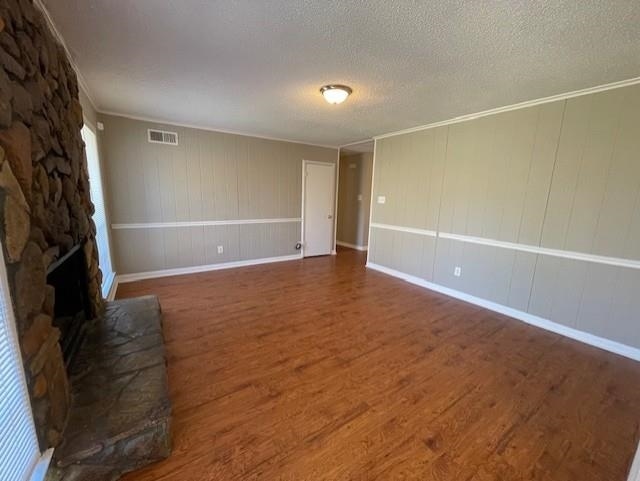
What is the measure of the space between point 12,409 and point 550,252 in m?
4.01

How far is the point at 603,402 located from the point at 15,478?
3.23m

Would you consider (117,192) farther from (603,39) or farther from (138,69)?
(603,39)

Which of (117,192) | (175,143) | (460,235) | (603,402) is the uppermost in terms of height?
(175,143)

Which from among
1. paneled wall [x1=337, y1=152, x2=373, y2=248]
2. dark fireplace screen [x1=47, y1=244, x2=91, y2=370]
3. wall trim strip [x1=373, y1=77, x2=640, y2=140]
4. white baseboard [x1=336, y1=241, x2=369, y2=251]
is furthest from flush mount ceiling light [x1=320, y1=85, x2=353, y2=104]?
white baseboard [x1=336, y1=241, x2=369, y2=251]

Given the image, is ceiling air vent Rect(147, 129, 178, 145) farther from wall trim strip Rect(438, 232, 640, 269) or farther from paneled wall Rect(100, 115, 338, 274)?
wall trim strip Rect(438, 232, 640, 269)

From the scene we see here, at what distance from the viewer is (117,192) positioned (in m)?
3.80

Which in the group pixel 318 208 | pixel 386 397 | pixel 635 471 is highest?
pixel 318 208

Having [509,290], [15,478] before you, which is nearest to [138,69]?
[15,478]

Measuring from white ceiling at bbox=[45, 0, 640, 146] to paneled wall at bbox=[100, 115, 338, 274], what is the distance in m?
0.93

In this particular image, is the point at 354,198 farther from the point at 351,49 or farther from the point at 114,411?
the point at 114,411

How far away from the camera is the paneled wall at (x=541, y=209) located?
239 centimetres

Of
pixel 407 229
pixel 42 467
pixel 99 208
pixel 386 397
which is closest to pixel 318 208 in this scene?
pixel 407 229

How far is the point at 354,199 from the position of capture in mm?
6719

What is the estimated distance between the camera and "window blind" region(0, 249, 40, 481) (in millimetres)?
924
